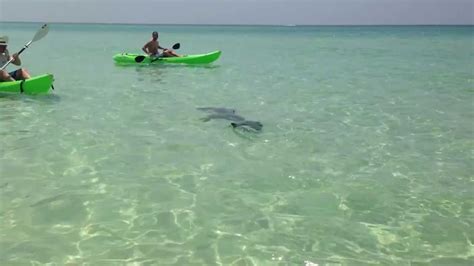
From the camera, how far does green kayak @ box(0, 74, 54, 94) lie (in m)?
10.7

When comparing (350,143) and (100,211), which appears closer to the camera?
(100,211)

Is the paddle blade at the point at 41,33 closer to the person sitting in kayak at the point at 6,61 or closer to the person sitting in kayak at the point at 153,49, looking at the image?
the person sitting in kayak at the point at 6,61

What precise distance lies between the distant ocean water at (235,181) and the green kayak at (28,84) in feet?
0.69

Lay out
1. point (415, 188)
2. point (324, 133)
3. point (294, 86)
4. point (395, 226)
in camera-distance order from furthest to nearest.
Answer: point (294, 86) → point (324, 133) → point (415, 188) → point (395, 226)

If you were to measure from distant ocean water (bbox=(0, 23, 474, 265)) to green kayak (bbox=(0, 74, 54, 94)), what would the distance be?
21 centimetres

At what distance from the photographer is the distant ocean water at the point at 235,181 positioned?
4316 millimetres

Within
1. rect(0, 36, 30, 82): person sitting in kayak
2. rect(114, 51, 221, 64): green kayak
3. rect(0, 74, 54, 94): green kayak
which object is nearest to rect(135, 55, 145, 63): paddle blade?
rect(114, 51, 221, 64): green kayak

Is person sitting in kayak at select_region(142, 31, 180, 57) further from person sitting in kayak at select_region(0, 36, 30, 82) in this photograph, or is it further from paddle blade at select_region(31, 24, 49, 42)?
person sitting in kayak at select_region(0, 36, 30, 82)

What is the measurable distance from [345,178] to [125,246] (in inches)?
120

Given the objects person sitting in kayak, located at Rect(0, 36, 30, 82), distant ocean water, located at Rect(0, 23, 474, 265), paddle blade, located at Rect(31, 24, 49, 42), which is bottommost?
distant ocean water, located at Rect(0, 23, 474, 265)

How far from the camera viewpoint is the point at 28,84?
35.2 feet

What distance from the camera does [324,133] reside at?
8328mm

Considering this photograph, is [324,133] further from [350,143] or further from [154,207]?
[154,207]

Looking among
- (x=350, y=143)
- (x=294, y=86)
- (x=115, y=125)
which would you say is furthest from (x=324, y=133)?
(x=294, y=86)
